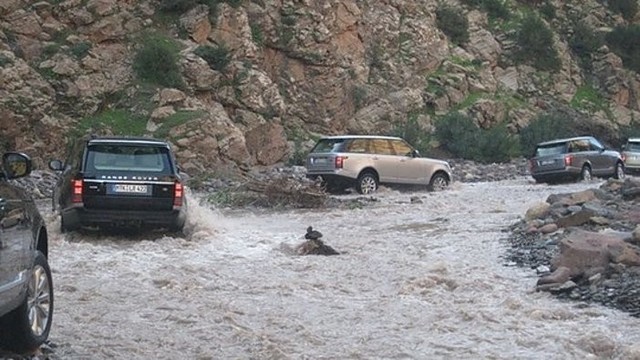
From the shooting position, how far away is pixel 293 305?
9391 mm

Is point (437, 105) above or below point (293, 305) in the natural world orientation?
above

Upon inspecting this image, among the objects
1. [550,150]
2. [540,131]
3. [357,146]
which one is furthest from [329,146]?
[540,131]

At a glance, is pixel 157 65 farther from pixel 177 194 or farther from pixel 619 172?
pixel 177 194

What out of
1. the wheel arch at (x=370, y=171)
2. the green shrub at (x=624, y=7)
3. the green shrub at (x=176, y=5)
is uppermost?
the green shrub at (x=624, y=7)

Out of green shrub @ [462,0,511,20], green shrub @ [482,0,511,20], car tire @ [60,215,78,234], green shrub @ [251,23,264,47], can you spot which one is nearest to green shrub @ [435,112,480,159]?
green shrub @ [251,23,264,47]

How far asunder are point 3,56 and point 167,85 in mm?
5829

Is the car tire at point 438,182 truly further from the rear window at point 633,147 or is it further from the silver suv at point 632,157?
the rear window at point 633,147

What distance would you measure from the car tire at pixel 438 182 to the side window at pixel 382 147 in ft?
5.66

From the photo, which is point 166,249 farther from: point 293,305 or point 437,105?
point 437,105

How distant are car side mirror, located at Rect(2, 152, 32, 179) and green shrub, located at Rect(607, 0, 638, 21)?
5680cm

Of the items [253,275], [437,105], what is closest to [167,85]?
[437,105]

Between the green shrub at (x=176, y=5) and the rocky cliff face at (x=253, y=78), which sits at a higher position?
the green shrub at (x=176, y=5)

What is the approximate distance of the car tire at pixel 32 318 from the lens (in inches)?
248

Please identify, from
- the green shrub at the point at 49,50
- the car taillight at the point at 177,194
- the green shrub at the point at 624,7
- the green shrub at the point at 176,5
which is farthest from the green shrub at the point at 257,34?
the green shrub at the point at 624,7
